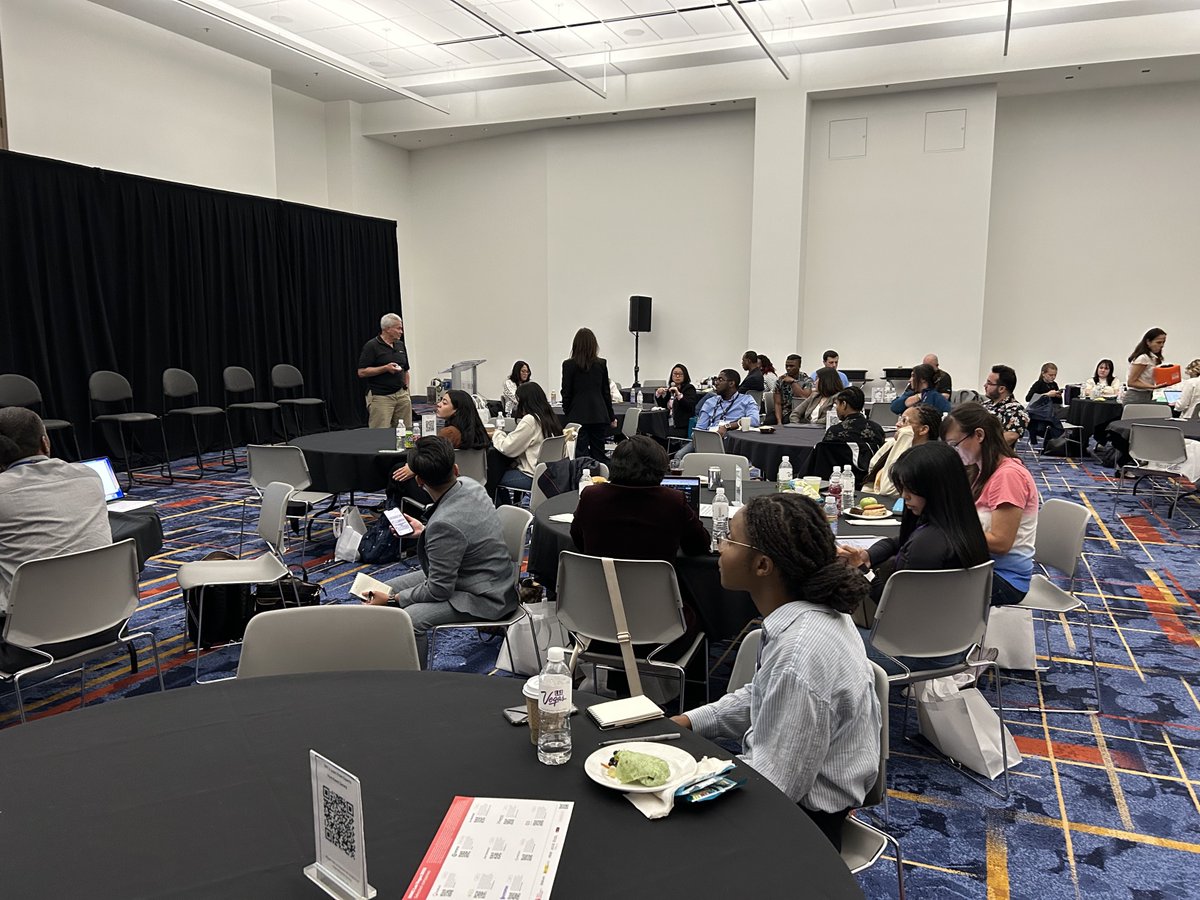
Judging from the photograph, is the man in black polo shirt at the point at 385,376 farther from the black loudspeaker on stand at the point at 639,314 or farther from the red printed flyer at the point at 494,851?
the red printed flyer at the point at 494,851

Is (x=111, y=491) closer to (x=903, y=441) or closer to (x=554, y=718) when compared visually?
(x=554, y=718)

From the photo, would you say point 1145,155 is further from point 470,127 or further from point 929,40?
point 470,127

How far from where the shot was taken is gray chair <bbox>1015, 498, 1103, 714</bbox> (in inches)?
145

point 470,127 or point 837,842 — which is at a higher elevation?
point 470,127

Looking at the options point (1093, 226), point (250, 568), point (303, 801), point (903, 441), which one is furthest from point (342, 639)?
point (1093, 226)

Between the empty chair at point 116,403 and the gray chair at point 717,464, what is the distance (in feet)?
20.0

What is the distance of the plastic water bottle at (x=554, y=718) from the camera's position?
68.1 inches

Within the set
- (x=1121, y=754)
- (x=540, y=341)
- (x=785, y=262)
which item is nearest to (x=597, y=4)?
(x=785, y=262)

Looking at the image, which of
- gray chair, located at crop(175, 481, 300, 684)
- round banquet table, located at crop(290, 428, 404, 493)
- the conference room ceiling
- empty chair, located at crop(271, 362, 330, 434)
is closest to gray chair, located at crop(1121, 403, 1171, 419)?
the conference room ceiling

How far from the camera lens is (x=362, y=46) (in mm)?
11648

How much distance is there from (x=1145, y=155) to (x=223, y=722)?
13.3 meters

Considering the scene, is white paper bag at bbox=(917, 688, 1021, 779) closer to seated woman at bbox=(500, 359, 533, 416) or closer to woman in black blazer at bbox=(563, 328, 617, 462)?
woman in black blazer at bbox=(563, 328, 617, 462)

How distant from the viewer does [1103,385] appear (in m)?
10.4

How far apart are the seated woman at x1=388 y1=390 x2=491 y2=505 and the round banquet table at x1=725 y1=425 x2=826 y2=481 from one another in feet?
6.48
